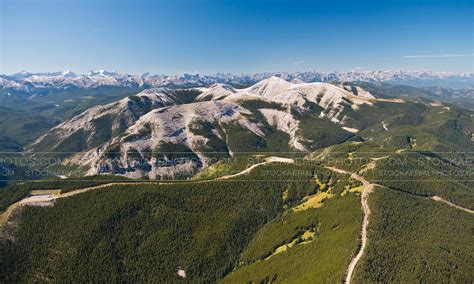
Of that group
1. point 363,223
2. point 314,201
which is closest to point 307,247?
point 363,223

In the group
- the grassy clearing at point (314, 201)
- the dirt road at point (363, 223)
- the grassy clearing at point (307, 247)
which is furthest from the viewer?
the grassy clearing at point (314, 201)

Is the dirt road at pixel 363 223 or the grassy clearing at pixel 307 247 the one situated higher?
the dirt road at pixel 363 223

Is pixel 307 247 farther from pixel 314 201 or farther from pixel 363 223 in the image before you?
pixel 314 201

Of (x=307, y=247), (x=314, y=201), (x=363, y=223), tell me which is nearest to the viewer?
(x=363, y=223)

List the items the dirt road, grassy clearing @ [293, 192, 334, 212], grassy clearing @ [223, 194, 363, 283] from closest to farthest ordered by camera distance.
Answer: the dirt road → grassy clearing @ [223, 194, 363, 283] → grassy clearing @ [293, 192, 334, 212]

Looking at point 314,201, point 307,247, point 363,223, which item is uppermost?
point 363,223

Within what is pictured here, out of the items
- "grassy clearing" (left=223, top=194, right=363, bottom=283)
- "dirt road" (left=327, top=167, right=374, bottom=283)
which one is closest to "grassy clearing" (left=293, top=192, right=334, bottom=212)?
"grassy clearing" (left=223, top=194, right=363, bottom=283)

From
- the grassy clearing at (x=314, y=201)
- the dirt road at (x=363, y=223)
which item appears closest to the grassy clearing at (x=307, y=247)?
the dirt road at (x=363, y=223)

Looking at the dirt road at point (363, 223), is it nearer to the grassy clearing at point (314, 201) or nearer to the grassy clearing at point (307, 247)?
the grassy clearing at point (307, 247)

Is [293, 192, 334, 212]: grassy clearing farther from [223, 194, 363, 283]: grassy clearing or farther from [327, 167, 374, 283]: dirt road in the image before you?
[327, 167, 374, 283]: dirt road

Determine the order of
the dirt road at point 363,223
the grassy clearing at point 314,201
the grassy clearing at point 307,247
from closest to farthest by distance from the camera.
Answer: the dirt road at point 363,223
the grassy clearing at point 307,247
the grassy clearing at point 314,201

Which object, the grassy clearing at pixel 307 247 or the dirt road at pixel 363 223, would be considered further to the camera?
the grassy clearing at pixel 307 247

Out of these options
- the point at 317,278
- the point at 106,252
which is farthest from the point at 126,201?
the point at 317,278
